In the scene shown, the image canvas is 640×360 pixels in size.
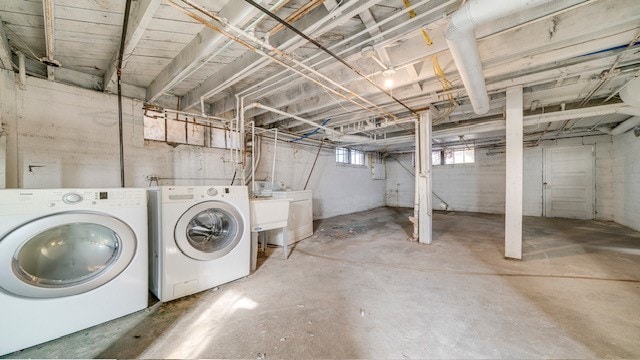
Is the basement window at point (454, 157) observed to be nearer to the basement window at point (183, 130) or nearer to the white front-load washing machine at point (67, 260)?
the basement window at point (183, 130)

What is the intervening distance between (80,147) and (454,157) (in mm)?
8441

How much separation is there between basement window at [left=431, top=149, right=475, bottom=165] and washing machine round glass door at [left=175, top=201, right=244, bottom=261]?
23.3 ft

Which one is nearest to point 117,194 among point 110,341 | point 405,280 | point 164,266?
point 164,266

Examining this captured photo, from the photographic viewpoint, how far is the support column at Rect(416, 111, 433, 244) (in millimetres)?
3531

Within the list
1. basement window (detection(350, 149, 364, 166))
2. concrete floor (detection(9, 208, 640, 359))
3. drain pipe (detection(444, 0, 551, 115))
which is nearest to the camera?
drain pipe (detection(444, 0, 551, 115))

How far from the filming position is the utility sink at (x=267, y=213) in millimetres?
2467

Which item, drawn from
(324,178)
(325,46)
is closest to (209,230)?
(325,46)

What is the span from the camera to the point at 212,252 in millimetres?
2023

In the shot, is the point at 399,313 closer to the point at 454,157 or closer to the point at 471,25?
the point at 471,25

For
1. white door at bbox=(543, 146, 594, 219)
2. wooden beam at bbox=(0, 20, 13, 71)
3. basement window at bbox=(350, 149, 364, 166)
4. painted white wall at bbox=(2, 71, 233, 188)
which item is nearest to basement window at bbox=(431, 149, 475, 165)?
white door at bbox=(543, 146, 594, 219)

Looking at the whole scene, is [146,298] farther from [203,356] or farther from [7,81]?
[7,81]

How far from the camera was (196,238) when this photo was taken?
2.18 metres

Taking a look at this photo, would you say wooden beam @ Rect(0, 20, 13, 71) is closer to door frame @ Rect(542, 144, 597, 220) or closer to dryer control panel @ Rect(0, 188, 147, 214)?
dryer control panel @ Rect(0, 188, 147, 214)

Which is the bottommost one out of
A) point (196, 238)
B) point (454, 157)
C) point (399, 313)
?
point (399, 313)
